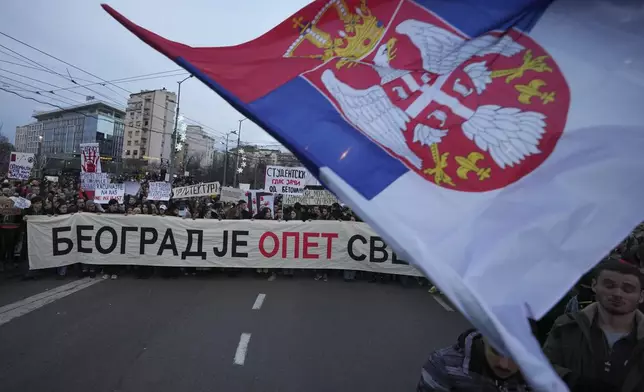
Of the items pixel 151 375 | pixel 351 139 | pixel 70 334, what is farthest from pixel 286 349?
pixel 351 139

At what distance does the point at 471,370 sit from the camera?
2.07 m

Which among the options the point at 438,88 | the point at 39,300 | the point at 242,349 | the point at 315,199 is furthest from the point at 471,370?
the point at 315,199

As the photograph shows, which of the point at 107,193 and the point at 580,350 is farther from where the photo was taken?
the point at 107,193

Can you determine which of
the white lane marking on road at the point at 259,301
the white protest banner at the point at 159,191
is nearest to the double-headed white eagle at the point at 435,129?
the white lane marking on road at the point at 259,301

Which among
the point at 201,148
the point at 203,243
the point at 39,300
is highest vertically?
the point at 201,148

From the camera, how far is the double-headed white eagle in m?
1.66

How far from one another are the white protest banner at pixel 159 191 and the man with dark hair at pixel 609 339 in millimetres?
15221

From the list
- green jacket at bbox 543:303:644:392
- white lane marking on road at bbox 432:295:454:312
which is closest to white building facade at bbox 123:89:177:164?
white lane marking on road at bbox 432:295:454:312

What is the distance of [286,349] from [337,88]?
4.22m

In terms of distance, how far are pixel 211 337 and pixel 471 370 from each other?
14.2ft

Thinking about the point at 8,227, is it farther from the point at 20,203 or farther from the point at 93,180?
the point at 93,180

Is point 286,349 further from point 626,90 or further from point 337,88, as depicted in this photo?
point 626,90

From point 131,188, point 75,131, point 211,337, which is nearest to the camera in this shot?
point 211,337

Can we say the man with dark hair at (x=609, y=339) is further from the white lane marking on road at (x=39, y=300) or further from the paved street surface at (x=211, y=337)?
the white lane marking on road at (x=39, y=300)
